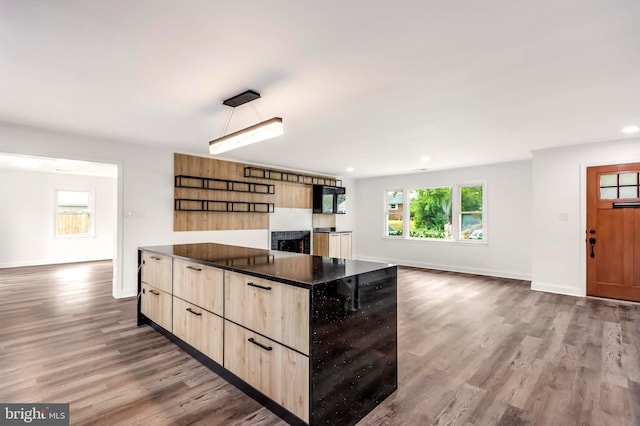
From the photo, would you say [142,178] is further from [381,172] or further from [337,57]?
[381,172]

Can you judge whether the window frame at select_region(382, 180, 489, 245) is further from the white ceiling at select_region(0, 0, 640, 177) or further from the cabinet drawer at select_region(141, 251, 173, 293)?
the cabinet drawer at select_region(141, 251, 173, 293)

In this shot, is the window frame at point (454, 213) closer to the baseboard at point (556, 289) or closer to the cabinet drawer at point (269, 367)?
the baseboard at point (556, 289)

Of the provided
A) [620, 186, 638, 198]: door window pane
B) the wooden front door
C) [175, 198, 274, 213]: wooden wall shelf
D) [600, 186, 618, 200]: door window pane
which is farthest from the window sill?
[175, 198, 274, 213]: wooden wall shelf

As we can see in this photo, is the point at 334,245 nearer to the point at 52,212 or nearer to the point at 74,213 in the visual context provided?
the point at 74,213

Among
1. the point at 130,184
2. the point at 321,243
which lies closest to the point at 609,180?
the point at 321,243

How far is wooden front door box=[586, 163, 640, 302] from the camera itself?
4492 mm

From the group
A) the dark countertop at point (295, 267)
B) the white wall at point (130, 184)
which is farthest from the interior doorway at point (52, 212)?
the dark countertop at point (295, 267)

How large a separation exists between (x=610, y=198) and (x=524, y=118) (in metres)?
2.47

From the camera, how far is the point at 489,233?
6637mm

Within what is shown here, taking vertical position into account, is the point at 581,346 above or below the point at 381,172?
below

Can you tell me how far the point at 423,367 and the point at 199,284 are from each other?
198cm

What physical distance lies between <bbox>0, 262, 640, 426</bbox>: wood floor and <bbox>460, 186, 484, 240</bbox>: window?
8.41 feet

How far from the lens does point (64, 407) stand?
6.68 feet

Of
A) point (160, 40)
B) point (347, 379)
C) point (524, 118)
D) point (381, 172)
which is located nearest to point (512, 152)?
point (524, 118)
